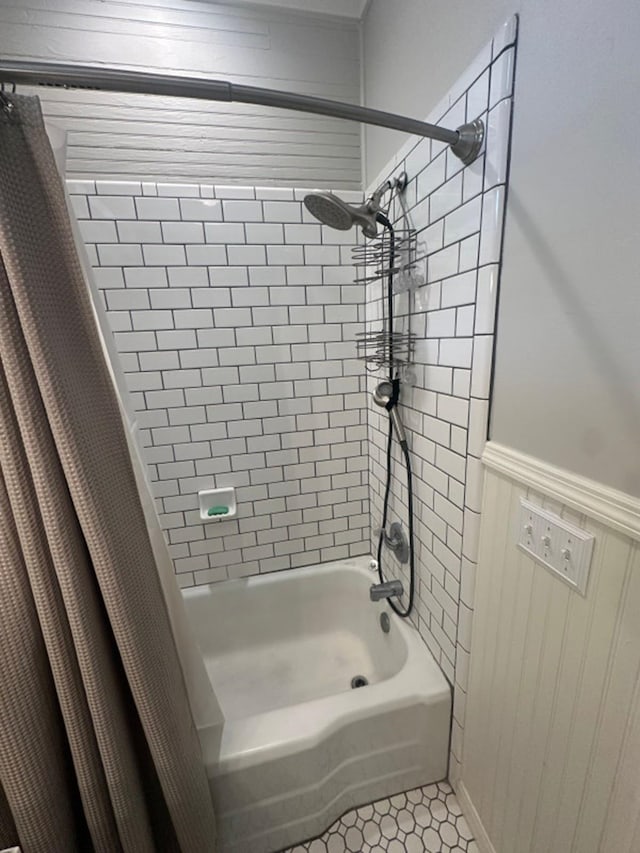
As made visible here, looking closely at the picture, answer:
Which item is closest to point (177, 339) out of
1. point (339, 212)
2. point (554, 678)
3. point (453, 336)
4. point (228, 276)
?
point (228, 276)

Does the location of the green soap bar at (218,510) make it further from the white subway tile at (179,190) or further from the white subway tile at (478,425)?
the white subway tile at (179,190)

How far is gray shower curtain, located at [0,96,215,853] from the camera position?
62cm

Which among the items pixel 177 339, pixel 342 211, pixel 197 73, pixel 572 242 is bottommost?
pixel 177 339

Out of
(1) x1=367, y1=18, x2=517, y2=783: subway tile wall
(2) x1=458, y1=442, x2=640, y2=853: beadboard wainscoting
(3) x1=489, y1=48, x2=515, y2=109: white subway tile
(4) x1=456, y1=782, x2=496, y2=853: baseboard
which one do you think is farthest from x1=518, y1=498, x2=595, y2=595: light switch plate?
(4) x1=456, y1=782, x2=496, y2=853: baseboard

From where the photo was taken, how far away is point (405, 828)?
1166 millimetres

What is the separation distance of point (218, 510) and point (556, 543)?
137 centimetres

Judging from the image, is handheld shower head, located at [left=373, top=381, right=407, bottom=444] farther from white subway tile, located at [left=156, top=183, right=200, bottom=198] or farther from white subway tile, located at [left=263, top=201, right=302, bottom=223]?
white subway tile, located at [left=156, top=183, right=200, bottom=198]

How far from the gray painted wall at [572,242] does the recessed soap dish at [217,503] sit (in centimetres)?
122

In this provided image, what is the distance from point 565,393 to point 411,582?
975 millimetres

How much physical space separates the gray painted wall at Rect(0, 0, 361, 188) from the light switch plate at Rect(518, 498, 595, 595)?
1.57 metres

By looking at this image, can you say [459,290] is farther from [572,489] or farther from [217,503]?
[217,503]

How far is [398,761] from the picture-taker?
1204 millimetres

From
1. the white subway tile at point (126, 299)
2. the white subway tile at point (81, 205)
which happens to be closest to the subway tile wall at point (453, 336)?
the white subway tile at point (126, 299)

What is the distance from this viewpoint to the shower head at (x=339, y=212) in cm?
104
